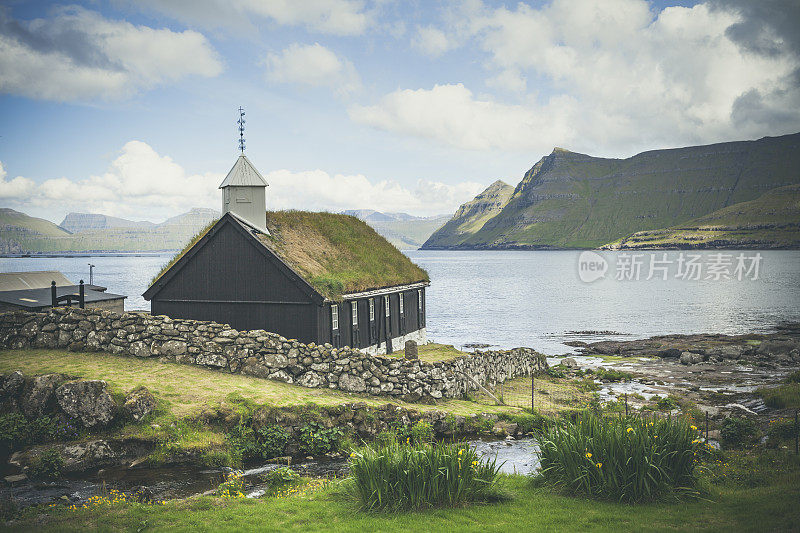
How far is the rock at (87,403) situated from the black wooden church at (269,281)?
10.9 m

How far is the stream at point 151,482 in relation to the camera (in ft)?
47.4

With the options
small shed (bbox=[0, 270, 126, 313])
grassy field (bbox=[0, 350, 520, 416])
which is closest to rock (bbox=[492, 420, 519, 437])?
grassy field (bbox=[0, 350, 520, 416])

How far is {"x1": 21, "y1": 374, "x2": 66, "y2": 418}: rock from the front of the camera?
59.1 feet

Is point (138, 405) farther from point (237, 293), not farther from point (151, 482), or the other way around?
point (237, 293)

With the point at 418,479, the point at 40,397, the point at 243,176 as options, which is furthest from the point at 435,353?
the point at 418,479

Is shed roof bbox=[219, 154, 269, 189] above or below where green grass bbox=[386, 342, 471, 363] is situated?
above

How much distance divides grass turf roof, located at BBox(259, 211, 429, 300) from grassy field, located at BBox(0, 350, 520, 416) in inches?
262

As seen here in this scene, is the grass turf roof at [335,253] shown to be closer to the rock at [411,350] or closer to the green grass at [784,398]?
the rock at [411,350]

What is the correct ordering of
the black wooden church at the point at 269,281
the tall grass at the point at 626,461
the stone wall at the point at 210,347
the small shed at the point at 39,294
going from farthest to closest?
1. the small shed at the point at 39,294
2. the black wooden church at the point at 269,281
3. the stone wall at the point at 210,347
4. the tall grass at the point at 626,461

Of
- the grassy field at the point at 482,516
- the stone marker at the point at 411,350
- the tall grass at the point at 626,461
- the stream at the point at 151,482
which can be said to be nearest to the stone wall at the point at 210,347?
the stone marker at the point at 411,350

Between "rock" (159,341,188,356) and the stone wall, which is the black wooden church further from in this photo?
"rock" (159,341,188,356)

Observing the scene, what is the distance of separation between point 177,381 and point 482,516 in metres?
14.5

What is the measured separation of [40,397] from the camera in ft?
59.6

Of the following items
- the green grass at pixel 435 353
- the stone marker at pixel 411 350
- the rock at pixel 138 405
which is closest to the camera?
the rock at pixel 138 405
